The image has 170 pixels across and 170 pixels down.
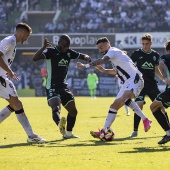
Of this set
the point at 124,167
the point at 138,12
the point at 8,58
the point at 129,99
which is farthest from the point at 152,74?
the point at 138,12

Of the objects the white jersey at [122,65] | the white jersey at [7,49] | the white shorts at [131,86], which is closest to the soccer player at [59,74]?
the white jersey at [122,65]

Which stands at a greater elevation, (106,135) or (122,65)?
(122,65)

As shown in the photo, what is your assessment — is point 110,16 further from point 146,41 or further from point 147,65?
point 146,41

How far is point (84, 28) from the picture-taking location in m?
50.7

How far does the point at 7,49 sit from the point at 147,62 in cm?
431

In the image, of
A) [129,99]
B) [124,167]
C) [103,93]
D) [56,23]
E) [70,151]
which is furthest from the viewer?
[56,23]

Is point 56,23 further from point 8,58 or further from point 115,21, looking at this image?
point 8,58

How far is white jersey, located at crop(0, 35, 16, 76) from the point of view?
10.7 m

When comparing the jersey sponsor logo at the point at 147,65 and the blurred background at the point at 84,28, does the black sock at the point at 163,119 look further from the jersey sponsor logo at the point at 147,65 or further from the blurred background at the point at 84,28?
the blurred background at the point at 84,28

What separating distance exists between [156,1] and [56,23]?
9393 mm

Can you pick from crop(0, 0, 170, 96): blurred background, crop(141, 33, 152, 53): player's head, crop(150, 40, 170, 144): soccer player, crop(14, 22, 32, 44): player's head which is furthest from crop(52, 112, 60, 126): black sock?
crop(0, 0, 170, 96): blurred background

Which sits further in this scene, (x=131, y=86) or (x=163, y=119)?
(x=131, y=86)

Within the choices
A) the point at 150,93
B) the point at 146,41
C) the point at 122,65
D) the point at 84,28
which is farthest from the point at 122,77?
the point at 84,28

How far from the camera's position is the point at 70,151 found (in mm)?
9922
